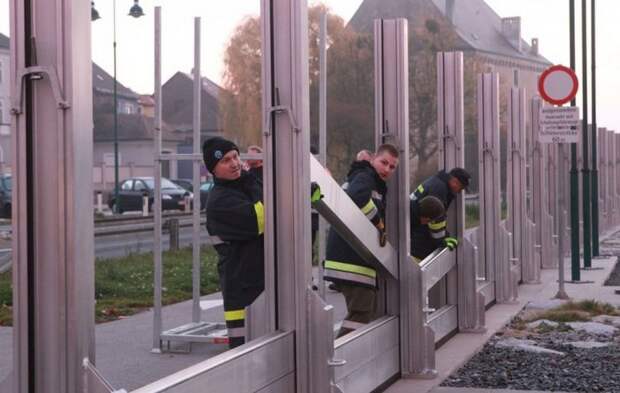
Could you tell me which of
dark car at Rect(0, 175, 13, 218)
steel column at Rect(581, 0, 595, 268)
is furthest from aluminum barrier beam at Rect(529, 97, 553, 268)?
dark car at Rect(0, 175, 13, 218)

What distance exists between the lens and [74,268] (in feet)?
13.3

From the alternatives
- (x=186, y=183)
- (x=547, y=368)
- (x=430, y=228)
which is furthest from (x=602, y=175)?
(x=186, y=183)

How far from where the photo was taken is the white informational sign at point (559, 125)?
51.4 feet

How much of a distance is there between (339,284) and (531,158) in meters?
12.1

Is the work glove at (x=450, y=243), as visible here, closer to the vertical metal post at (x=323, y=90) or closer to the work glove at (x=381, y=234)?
the vertical metal post at (x=323, y=90)

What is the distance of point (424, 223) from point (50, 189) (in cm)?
660

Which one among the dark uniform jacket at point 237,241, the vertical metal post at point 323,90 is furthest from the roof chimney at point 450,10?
the dark uniform jacket at point 237,241

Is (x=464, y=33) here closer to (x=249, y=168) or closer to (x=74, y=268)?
(x=249, y=168)

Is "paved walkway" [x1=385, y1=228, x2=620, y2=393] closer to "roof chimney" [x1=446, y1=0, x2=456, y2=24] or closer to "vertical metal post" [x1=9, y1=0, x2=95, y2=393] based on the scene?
"roof chimney" [x1=446, y1=0, x2=456, y2=24]

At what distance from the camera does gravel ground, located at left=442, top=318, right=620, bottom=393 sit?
28.8 ft

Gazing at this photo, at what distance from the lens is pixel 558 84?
15820 millimetres

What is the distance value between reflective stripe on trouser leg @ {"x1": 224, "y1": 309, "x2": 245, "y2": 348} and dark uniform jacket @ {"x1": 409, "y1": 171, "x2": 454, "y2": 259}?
429 cm

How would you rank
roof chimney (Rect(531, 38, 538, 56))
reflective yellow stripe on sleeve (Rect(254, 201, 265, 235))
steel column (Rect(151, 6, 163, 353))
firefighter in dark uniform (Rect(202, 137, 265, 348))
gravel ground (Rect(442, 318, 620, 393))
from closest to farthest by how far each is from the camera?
1. reflective yellow stripe on sleeve (Rect(254, 201, 265, 235))
2. firefighter in dark uniform (Rect(202, 137, 265, 348))
3. steel column (Rect(151, 6, 163, 353))
4. gravel ground (Rect(442, 318, 620, 393))
5. roof chimney (Rect(531, 38, 538, 56))

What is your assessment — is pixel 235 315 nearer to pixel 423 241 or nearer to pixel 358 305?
pixel 358 305
